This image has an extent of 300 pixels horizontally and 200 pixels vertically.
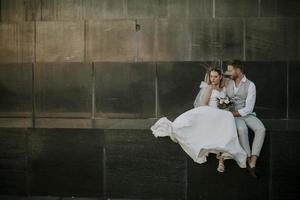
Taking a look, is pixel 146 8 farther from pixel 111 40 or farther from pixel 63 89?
pixel 63 89

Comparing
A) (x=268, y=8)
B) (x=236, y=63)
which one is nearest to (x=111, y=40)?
(x=236, y=63)

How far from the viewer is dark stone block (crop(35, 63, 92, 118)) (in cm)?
916

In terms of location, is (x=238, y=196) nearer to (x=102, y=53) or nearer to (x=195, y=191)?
(x=195, y=191)

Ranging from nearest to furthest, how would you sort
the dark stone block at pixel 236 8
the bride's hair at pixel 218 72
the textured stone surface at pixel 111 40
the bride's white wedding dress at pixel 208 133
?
the bride's white wedding dress at pixel 208 133
the bride's hair at pixel 218 72
the dark stone block at pixel 236 8
the textured stone surface at pixel 111 40

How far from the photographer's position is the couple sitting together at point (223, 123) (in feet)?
26.9

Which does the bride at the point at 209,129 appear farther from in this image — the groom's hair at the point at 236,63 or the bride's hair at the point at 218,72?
the groom's hair at the point at 236,63

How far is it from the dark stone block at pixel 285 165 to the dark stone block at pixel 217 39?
1.55 meters

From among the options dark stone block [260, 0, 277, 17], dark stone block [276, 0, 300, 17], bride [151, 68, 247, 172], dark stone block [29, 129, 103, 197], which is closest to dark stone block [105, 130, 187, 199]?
dark stone block [29, 129, 103, 197]

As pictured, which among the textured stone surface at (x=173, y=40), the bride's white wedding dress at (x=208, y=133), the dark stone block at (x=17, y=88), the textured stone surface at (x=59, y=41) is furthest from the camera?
the dark stone block at (x=17, y=88)

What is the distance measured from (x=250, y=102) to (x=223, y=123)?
572mm

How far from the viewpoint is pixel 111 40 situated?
9.12 meters

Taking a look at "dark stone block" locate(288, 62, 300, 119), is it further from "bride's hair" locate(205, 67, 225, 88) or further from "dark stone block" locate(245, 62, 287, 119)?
"bride's hair" locate(205, 67, 225, 88)

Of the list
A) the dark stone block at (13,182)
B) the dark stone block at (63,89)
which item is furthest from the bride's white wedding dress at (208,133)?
the dark stone block at (13,182)

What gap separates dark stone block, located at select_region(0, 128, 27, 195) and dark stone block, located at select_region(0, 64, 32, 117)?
0.37 meters
